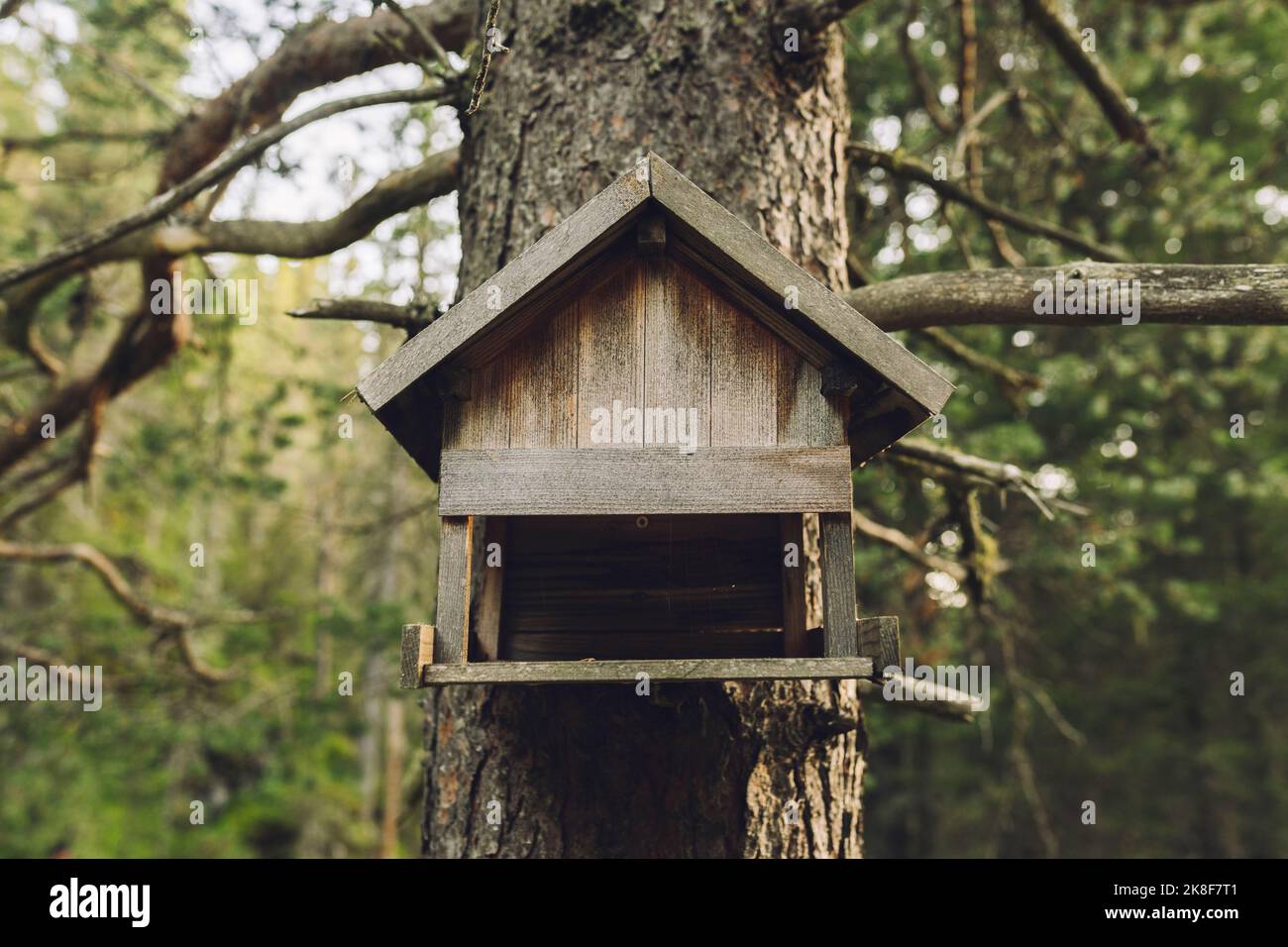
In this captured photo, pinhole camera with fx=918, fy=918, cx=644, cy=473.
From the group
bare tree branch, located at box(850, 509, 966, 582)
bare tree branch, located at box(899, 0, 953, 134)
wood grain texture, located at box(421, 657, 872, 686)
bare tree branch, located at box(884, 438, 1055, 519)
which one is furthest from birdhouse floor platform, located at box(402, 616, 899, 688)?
bare tree branch, located at box(899, 0, 953, 134)

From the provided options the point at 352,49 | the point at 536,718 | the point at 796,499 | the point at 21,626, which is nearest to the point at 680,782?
the point at 536,718

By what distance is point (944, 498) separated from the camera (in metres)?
3.90

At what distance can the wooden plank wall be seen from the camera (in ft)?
7.05

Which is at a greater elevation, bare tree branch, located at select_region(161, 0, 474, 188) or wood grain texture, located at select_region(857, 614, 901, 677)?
bare tree branch, located at select_region(161, 0, 474, 188)

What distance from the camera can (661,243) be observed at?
216cm

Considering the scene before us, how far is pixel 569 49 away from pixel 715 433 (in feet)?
4.68

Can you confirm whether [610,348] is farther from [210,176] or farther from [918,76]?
[918,76]

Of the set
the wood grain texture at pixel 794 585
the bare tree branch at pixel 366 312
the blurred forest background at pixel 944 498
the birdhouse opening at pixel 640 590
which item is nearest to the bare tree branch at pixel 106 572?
the blurred forest background at pixel 944 498

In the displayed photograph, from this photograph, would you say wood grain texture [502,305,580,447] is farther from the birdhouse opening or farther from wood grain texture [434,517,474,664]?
the birdhouse opening

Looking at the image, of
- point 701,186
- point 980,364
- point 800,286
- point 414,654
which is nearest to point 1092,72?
point 980,364

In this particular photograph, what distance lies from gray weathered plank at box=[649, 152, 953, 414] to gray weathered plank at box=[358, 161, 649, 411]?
8 centimetres

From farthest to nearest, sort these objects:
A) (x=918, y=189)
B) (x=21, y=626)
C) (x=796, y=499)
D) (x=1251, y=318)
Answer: (x=21, y=626), (x=918, y=189), (x=1251, y=318), (x=796, y=499)

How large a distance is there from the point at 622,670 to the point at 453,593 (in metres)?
0.46
